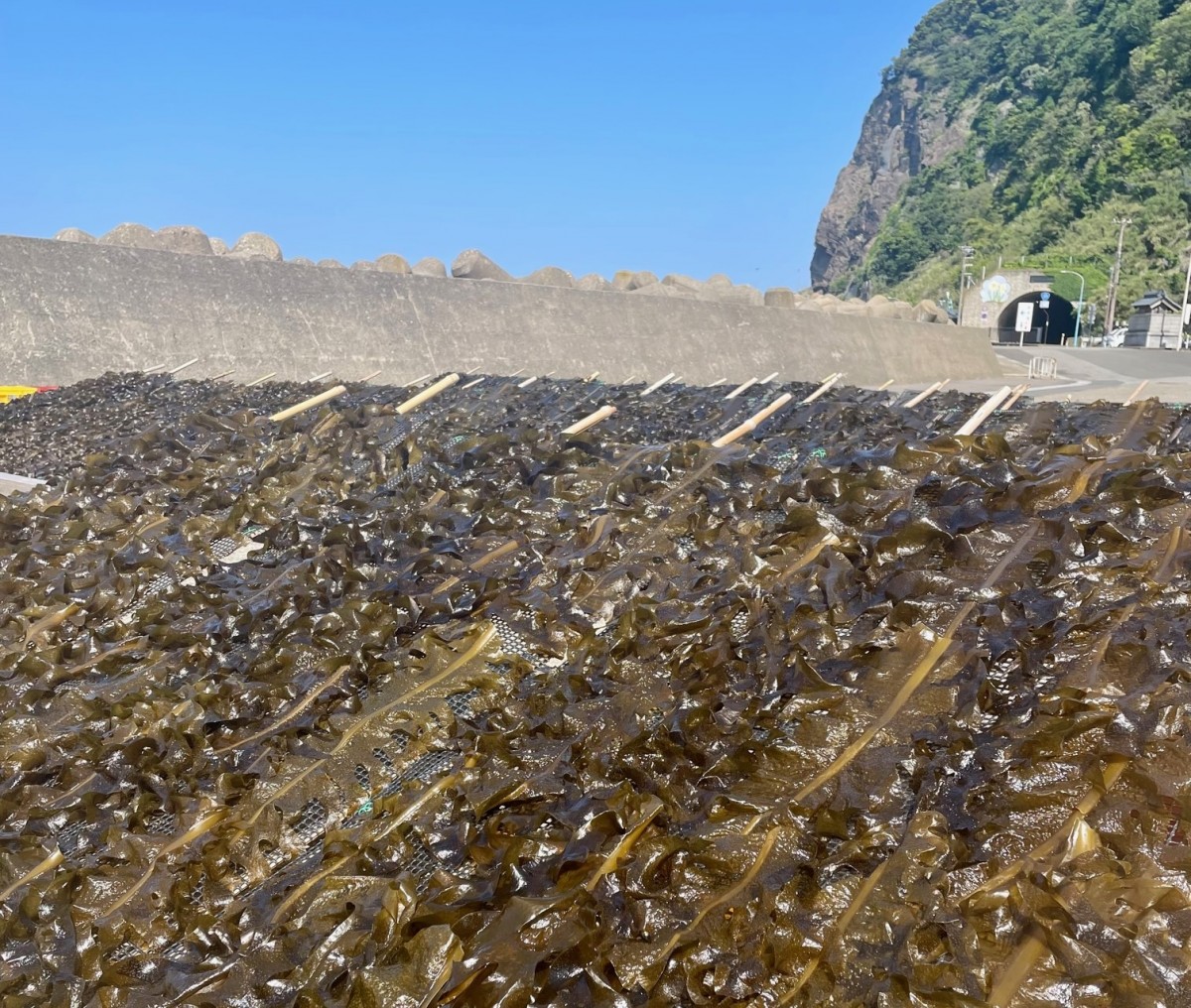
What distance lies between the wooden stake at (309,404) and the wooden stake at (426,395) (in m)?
0.54

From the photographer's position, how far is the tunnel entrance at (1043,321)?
3969 centimetres

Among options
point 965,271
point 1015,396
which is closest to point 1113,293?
point 965,271

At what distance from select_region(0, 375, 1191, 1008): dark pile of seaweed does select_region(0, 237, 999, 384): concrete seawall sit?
5.00m

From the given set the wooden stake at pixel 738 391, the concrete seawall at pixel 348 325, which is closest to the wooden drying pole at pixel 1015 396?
the wooden stake at pixel 738 391

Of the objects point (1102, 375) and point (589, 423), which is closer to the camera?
point (589, 423)

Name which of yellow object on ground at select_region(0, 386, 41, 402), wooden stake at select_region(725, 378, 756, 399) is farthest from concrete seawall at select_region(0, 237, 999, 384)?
wooden stake at select_region(725, 378, 756, 399)

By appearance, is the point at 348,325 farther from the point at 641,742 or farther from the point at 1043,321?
the point at 1043,321

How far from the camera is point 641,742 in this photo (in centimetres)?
208

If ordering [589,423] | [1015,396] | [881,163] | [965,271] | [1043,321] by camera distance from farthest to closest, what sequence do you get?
1. [881,163]
2. [965,271]
3. [1043,321]
4. [1015,396]
5. [589,423]

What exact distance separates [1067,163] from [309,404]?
61.4 metres

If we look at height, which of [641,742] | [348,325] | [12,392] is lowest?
[641,742]

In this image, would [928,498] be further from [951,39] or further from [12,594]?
[951,39]

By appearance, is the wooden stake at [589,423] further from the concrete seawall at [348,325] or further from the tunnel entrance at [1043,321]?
the tunnel entrance at [1043,321]

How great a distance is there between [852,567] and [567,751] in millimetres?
977
